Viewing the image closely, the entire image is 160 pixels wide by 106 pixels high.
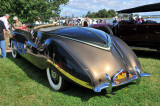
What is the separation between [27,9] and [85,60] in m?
6.79

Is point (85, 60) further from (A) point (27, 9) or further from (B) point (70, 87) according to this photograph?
(A) point (27, 9)

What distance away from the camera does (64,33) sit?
310 cm

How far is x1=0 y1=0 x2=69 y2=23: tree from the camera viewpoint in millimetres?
7781

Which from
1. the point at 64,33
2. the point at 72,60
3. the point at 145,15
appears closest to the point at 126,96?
the point at 72,60

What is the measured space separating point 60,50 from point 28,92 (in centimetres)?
104

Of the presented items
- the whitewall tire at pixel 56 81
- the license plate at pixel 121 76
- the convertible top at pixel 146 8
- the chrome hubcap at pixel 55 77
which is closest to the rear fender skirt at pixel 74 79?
the whitewall tire at pixel 56 81

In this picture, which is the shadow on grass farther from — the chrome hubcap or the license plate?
the license plate

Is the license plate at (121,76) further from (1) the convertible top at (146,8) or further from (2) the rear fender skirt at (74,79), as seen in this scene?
(1) the convertible top at (146,8)

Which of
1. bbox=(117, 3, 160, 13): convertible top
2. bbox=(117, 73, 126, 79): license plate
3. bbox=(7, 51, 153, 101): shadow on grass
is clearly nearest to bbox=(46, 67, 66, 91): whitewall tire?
bbox=(7, 51, 153, 101): shadow on grass

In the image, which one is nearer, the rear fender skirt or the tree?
the rear fender skirt

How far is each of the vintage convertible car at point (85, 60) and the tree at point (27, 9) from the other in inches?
209

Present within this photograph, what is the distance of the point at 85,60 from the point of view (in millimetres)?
2479

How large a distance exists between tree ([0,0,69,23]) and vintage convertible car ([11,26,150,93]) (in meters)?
5.30

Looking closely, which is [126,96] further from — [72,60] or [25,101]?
[25,101]
